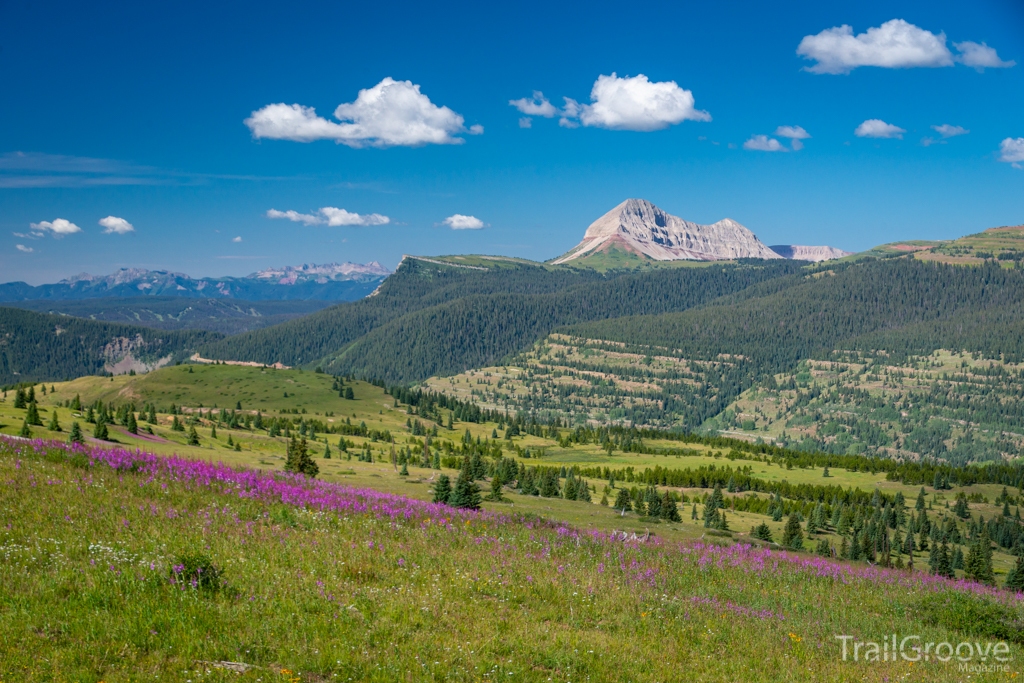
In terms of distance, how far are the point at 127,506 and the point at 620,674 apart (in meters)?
13.3

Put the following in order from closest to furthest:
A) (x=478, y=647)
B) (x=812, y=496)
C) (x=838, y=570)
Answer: (x=478, y=647) < (x=838, y=570) < (x=812, y=496)

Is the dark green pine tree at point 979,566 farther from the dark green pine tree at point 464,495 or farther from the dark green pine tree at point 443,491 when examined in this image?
the dark green pine tree at point 464,495

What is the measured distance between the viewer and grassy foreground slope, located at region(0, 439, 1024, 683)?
11.5 metres

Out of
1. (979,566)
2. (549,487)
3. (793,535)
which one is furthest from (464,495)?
(979,566)

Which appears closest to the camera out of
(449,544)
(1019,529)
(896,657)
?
(896,657)

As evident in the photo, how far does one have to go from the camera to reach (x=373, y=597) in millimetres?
13977

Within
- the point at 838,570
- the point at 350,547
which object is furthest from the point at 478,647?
the point at 838,570

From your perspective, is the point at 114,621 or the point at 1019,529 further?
the point at 1019,529

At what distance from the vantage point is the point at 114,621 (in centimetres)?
1152

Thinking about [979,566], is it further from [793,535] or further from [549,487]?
[549,487]

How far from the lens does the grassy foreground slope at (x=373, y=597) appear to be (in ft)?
37.7

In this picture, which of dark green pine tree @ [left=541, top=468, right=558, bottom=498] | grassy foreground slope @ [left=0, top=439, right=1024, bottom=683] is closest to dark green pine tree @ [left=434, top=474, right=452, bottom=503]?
grassy foreground slope @ [left=0, top=439, right=1024, bottom=683]

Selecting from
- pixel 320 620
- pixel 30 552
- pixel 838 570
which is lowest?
pixel 838 570

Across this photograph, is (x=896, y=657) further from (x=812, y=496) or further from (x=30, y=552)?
(x=812, y=496)
